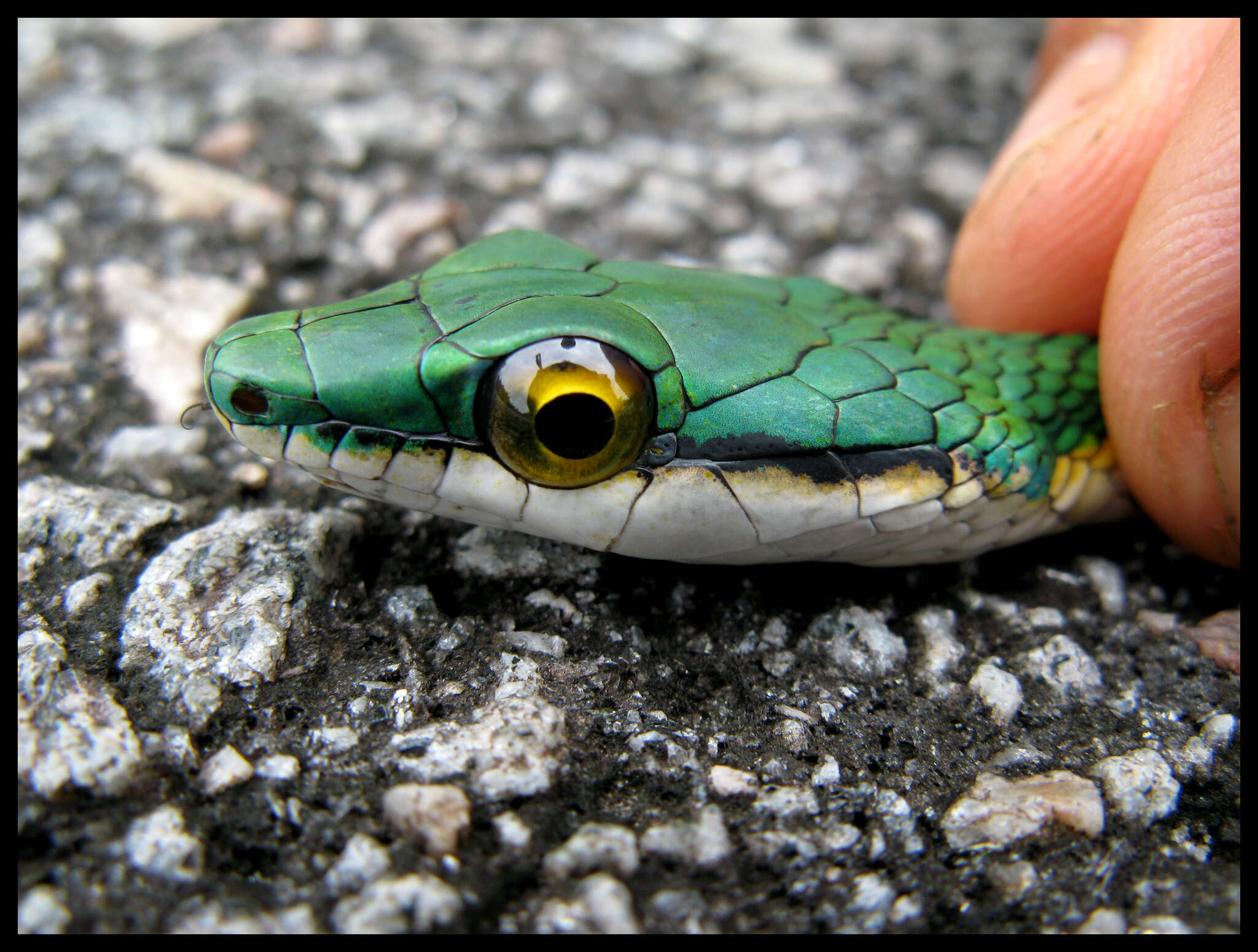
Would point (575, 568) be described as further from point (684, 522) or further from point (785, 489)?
point (785, 489)

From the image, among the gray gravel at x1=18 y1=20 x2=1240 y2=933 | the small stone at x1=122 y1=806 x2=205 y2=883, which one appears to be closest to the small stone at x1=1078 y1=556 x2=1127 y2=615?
the gray gravel at x1=18 y1=20 x2=1240 y2=933

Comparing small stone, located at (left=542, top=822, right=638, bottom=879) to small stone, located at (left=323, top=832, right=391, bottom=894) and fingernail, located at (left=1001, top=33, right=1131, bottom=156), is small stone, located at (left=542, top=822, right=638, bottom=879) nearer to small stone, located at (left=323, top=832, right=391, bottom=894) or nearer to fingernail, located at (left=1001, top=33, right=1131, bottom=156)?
small stone, located at (left=323, top=832, right=391, bottom=894)

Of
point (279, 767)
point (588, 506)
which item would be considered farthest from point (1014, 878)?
point (279, 767)

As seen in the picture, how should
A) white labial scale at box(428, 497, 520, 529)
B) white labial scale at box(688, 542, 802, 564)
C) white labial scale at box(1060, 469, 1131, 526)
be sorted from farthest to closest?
1. white labial scale at box(1060, 469, 1131, 526)
2. white labial scale at box(688, 542, 802, 564)
3. white labial scale at box(428, 497, 520, 529)

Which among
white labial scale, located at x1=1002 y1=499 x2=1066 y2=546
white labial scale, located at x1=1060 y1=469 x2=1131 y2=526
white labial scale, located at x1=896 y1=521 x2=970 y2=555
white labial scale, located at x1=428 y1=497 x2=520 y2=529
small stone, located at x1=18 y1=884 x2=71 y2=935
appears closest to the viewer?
small stone, located at x1=18 y1=884 x2=71 y2=935
